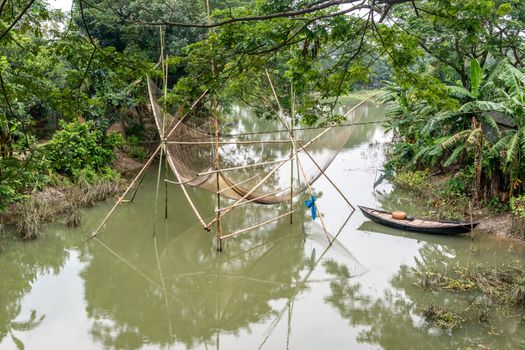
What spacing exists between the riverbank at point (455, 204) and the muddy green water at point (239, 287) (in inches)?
10.8

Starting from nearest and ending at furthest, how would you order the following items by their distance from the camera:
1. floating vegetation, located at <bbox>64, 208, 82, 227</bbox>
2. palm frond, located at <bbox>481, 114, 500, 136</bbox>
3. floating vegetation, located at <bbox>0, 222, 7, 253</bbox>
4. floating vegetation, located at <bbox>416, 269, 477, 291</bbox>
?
1. floating vegetation, located at <bbox>416, 269, 477, 291</bbox>
2. floating vegetation, located at <bbox>0, 222, 7, 253</bbox>
3. palm frond, located at <bbox>481, 114, 500, 136</bbox>
4. floating vegetation, located at <bbox>64, 208, 82, 227</bbox>

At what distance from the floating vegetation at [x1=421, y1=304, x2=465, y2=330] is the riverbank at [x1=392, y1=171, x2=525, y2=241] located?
207 cm

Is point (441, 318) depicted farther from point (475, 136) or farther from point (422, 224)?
point (475, 136)

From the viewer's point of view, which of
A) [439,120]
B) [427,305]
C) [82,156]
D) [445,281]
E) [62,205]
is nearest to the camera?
[427,305]

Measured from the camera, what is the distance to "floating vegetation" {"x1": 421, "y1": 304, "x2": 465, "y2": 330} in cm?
418

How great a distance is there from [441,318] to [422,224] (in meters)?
2.43

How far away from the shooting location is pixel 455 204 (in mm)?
7215

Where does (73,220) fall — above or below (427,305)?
above

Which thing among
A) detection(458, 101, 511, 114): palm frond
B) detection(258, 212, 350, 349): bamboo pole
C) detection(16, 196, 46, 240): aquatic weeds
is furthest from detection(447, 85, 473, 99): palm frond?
detection(16, 196, 46, 240): aquatic weeds

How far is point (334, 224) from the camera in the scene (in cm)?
726

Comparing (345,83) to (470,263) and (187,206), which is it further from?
(187,206)

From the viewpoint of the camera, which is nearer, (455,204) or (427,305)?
(427,305)

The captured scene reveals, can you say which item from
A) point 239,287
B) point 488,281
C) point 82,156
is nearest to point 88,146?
point 82,156

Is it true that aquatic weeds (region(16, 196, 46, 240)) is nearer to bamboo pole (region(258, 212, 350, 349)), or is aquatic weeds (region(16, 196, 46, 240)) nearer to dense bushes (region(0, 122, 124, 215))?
dense bushes (region(0, 122, 124, 215))
